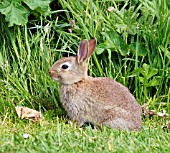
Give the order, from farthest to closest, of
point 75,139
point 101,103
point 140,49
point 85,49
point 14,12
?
1. point 140,49
2. point 14,12
3. point 85,49
4. point 101,103
5. point 75,139

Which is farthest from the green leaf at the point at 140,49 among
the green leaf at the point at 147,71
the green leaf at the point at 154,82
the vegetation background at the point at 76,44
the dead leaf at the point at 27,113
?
the dead leaf at the point at 27,113

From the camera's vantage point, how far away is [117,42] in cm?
Result: 691

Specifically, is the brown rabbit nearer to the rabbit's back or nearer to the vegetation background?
the rabbit's back

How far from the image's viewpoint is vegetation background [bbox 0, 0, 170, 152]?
6500 mm

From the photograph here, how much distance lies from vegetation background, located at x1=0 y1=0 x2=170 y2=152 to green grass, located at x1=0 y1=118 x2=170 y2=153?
1.82ft

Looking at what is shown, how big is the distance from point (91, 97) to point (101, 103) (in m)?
0.13

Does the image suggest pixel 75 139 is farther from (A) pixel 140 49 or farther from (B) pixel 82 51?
(A) pixel 140 49

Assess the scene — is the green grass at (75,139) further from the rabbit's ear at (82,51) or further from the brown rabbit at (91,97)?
the rabbit's ear at (82,51)

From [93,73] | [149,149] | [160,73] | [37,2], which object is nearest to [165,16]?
[160,73]

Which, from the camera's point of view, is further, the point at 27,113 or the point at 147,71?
the point at 147,71

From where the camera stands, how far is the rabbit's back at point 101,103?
5836mm

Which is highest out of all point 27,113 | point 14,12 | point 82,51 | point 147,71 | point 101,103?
point 14,12

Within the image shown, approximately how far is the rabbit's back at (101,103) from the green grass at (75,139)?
265 mm

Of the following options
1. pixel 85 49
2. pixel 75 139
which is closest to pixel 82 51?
pixel 85 49
